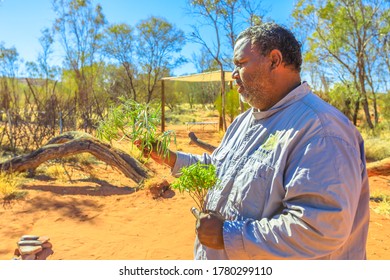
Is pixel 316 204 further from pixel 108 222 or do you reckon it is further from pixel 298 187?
pixel 108 222

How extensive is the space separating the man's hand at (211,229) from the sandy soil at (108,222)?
1.90 metres

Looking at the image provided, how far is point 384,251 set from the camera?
3.86 m

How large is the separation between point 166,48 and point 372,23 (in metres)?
14.6

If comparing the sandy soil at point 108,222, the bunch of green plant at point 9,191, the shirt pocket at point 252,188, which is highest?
the shirt pocket at point 252,188

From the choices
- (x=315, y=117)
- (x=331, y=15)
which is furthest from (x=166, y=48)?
(x=315, y=117)

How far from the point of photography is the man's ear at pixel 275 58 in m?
1.36

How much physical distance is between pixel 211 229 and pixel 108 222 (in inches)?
155

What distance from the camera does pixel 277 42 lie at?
4.47 feet

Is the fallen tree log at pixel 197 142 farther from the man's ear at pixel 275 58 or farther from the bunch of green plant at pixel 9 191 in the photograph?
the man's ear at pixel 275 58

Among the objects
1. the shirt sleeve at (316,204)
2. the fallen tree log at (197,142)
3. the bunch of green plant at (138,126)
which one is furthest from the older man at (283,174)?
the fallen tree log at (197,142)

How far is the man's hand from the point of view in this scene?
4.18 ft

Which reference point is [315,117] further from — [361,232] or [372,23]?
[372,23]

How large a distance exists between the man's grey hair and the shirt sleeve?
17.0 inches

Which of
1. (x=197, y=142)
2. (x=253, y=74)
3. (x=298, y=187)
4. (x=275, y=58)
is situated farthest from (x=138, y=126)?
(x=197, y=142)
